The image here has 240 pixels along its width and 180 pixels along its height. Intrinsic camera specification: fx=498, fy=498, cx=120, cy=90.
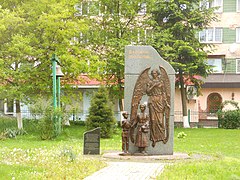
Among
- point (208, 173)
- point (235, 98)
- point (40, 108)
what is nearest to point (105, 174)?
point (208, 173)

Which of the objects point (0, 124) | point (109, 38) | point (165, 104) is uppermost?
point (109, 38)

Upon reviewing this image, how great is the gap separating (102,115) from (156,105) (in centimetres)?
952

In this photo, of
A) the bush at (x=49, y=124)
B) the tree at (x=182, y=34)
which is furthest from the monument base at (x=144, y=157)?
the tree at (x=182, y=34)

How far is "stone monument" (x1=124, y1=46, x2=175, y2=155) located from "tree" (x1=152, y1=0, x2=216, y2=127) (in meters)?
17.3

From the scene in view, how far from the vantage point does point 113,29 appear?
35312 mm

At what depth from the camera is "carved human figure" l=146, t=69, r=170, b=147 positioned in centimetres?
1647

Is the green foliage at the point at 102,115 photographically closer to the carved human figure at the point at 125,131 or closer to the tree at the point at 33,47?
the tree at the point at 33,47

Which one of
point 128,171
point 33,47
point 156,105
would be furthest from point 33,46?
point 128,171

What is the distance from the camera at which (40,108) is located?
2478 cm

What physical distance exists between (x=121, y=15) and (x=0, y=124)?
37.8 feet

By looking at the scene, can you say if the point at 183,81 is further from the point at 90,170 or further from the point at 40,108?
the point at 90,170

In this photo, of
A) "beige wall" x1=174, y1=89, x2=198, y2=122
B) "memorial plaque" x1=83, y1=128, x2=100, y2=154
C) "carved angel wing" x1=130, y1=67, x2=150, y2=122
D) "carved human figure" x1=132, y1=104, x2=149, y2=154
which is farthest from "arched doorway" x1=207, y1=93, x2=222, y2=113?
"memorial plaque" x1=83, y1=128, x2=100, y2=154

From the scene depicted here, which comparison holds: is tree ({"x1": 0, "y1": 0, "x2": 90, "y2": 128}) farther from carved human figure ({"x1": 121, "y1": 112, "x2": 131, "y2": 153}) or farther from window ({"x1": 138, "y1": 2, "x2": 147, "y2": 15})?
carved human figure ({"x1": 121, "y1": 112, "x2": 131, "y2": 153})

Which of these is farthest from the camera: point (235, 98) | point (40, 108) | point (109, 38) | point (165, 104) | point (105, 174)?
point (235, 98)
